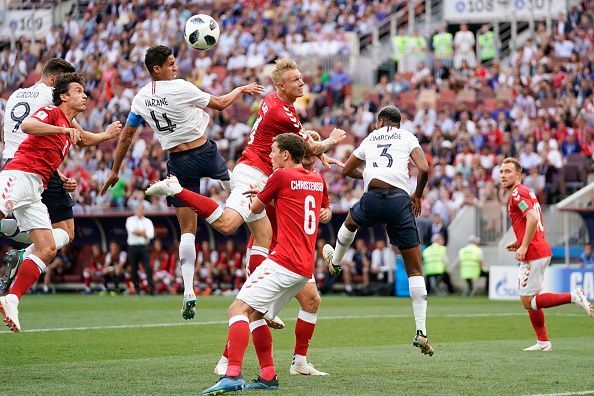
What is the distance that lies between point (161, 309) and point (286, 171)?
39.8 ft

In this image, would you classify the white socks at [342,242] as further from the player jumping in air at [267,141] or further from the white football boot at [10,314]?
the white football boot at [10,314]

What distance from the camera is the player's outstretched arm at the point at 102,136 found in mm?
12266

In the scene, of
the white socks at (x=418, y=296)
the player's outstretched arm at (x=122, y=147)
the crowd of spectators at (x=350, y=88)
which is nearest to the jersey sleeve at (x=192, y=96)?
the player's outstretched arm at (x=122, y=147)

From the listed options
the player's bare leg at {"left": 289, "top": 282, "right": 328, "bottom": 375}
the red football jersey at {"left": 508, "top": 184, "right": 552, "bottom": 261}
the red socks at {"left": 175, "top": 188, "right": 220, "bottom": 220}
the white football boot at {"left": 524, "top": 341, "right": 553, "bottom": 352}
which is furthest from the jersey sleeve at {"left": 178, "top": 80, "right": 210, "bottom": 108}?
the white football boot at {"left": 524, "top": 341, "right": 553, "bottom": 352}

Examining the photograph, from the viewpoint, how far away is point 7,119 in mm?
13000

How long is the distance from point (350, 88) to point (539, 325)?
856 inches

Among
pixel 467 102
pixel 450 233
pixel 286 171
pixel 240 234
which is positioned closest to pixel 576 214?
pixel 450 233

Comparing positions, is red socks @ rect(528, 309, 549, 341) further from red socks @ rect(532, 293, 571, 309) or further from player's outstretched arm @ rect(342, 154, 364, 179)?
player's outstretched arm @ rect(342, 154, 364, 179)

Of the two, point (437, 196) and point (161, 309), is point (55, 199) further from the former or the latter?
point (437, 196)

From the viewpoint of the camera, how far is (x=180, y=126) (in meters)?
12.6

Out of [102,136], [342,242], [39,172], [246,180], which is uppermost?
[102,136]

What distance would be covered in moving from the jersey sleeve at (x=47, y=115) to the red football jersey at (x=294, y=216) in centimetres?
305

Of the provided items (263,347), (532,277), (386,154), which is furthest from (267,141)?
(532,277)

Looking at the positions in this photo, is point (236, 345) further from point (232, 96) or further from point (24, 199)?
point (24, 199)
